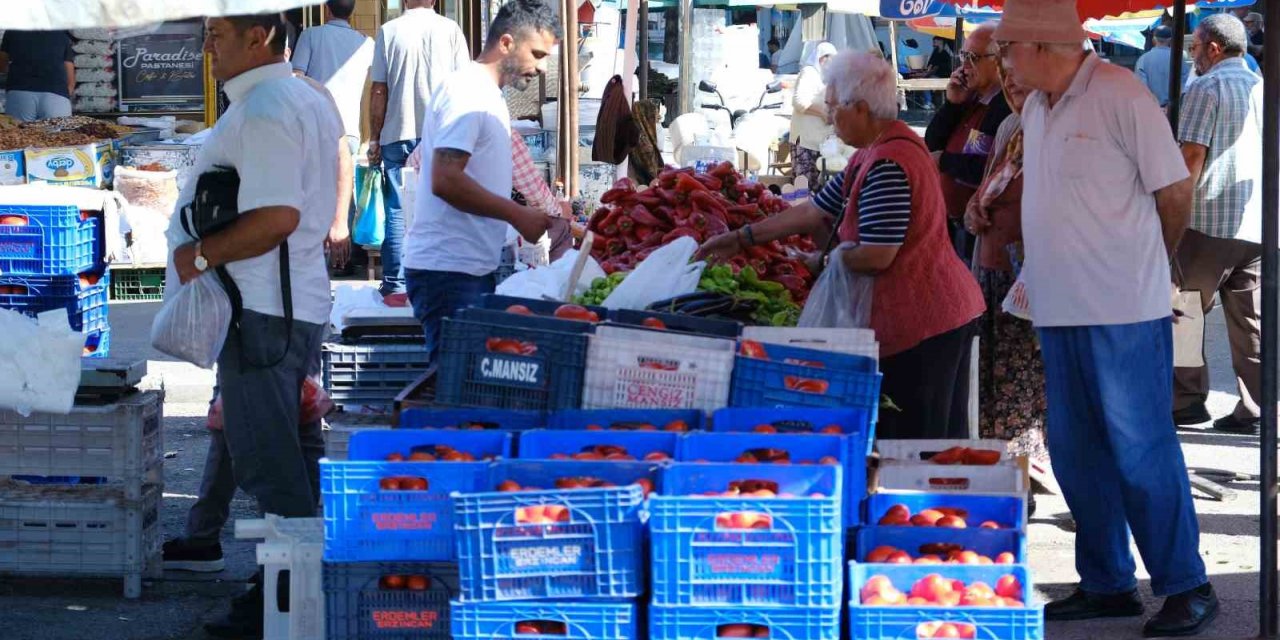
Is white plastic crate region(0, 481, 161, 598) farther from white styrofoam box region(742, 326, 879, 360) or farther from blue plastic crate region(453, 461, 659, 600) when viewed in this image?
blue plastic crate region(453, 461, 659, 600)

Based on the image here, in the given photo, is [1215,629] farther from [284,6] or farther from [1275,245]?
[284,6]

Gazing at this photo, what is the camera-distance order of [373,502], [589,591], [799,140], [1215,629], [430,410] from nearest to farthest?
[589,591], [373,502], [430,410], [1215,629], [799,140]

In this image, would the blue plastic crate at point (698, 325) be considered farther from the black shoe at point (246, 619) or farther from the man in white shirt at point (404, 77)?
the man in white shirt at point (404, 77)

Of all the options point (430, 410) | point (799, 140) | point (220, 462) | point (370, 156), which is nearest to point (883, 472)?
point (430, 410)

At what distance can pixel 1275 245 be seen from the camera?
197 inches

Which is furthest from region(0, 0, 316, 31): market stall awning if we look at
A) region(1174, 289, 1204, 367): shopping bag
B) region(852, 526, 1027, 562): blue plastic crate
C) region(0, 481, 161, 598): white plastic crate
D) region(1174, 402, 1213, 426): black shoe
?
region(1174, 402, 1213, 426): black shoe

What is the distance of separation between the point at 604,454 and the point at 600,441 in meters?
0.06

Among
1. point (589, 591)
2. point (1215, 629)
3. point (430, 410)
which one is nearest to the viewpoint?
point (589, 591)

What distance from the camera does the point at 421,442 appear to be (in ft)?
13.3

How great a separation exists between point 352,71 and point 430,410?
7.76 meters

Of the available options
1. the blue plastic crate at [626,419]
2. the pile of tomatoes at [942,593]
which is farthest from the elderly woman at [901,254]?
the pile of tomatoes at [942,593]

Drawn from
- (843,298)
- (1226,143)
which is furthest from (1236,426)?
(843,298)

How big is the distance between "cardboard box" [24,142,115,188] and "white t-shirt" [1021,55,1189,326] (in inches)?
339

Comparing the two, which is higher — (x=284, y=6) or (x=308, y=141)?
Answer: (x=284, y=6)
